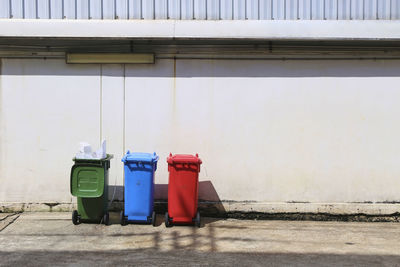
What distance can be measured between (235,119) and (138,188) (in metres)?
1.98

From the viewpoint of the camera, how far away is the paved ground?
5.14 m

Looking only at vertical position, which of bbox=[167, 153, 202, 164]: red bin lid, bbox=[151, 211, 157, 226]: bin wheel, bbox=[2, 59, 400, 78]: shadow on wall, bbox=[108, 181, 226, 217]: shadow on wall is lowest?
bbox=[151, 211, 157, 226]: bin wheel

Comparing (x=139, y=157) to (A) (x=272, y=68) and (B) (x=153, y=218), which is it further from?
(A) (x=272, y=68)

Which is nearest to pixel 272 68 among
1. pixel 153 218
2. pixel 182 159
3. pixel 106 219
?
pixel 182 159

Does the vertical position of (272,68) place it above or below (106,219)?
above

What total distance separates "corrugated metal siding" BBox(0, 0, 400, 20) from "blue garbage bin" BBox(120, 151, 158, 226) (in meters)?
2.42

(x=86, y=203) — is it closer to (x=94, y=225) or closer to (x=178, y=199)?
(x=94, y=225)

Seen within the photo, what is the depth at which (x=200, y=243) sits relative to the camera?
5.74 meters

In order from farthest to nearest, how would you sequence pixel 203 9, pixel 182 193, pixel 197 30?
1. pixel 203 9
2. pixel 197 30
3. pixel 182 193

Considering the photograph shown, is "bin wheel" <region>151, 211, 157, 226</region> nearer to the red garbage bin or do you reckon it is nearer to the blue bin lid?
the red garbage bin

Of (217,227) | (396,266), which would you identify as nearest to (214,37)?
(217,227)

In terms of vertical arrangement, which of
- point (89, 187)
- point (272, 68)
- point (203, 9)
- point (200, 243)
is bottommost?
point (200, 243)

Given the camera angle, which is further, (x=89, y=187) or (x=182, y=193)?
(x=182, y=193)

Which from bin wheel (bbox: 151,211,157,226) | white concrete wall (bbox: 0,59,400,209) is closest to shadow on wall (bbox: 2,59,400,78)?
white concrete wall (bbox: 0,59,400,209)
